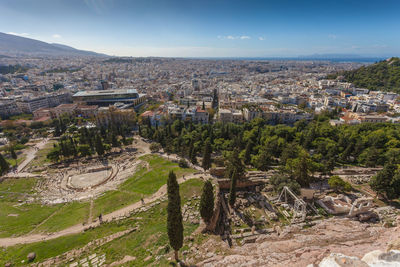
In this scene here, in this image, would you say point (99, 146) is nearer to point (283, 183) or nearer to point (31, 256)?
point (31, 256)

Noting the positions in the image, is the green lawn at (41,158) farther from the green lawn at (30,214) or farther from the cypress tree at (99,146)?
the cypress tree at (99,146)

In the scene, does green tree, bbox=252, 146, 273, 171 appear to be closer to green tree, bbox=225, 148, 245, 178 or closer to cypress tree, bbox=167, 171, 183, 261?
green tree, bbox=225, 148, 245, 178

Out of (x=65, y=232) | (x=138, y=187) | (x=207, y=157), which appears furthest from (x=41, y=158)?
(x=207, y=157)

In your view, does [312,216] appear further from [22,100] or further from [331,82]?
[331,82]

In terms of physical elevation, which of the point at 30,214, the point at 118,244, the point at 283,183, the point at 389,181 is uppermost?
the point at 389,181

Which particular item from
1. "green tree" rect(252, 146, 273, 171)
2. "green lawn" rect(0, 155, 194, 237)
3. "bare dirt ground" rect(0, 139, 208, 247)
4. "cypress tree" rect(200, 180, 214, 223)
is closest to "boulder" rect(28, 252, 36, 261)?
"bare dirt ground" rect(0, 139, 208, 247)

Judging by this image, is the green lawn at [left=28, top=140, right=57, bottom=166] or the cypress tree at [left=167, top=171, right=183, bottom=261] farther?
the green lawn at [left=28, top=140, right=57, bottom=166]
